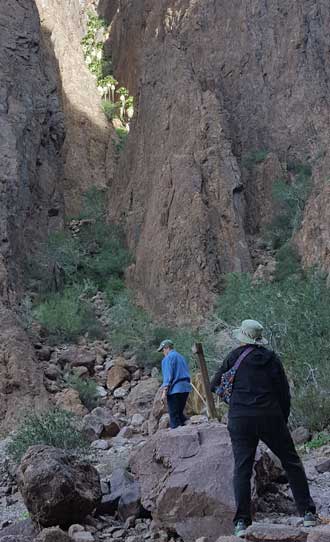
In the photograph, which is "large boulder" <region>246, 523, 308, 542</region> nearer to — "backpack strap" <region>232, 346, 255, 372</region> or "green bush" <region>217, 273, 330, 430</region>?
"backpack strap" <region>232, 346, 255, 372</region>

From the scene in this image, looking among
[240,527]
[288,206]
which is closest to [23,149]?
[288,206]

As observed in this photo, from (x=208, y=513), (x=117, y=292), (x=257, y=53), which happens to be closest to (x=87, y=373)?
(x=117, y=292)

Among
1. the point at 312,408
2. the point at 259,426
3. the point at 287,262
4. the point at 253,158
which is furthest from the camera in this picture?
the point at 253,158

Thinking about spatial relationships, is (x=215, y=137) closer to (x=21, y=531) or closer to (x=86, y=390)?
→ (x=86, y=390)

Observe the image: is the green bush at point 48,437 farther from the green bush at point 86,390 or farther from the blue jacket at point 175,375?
the green bush at point 86,390

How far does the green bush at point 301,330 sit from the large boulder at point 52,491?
390cm

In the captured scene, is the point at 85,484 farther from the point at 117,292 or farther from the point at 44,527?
the point at 117,292

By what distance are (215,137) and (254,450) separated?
17.2 m

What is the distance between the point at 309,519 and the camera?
5012 mm

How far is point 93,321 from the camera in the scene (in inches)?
709

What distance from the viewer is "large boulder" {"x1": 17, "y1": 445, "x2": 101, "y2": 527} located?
6.07m

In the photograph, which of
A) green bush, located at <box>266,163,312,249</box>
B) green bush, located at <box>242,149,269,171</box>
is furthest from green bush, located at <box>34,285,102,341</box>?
green bush, located at <box>242,149,269,171</box>

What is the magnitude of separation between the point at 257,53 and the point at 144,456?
69.2 feet

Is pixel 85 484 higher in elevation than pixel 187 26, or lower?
lower
